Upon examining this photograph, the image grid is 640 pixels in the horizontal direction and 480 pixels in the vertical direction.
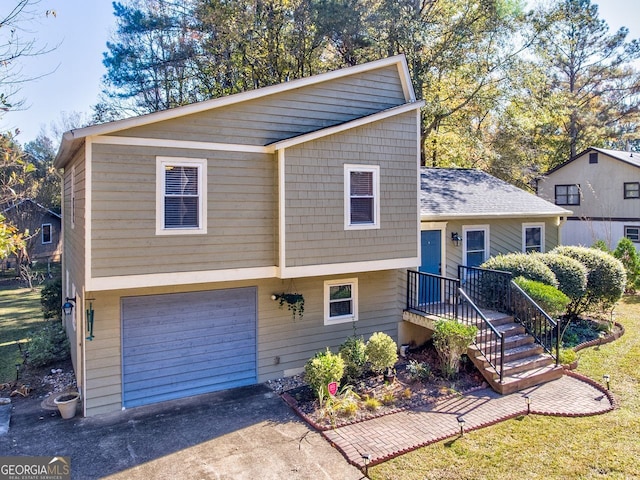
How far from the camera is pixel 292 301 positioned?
30.2 ft

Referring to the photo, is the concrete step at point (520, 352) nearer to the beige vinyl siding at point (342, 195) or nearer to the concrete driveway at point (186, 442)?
the beige vinyl siding at point (342, 195)

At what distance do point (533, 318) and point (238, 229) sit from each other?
7.10m

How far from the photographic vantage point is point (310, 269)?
879cm

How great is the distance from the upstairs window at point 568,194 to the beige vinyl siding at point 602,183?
0.72ft

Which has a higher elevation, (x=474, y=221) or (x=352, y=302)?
(x=474, y=221)

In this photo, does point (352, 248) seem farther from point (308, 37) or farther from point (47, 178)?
point (47, 178)

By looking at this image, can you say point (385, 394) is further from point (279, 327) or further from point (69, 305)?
point (69, 305)

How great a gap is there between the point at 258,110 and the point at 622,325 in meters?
12.0

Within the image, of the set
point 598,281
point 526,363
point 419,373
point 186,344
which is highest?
point 598,281

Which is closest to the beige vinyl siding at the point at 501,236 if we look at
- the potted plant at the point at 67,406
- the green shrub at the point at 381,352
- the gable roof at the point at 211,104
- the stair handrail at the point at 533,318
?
the stair handrail at the point at 533,318

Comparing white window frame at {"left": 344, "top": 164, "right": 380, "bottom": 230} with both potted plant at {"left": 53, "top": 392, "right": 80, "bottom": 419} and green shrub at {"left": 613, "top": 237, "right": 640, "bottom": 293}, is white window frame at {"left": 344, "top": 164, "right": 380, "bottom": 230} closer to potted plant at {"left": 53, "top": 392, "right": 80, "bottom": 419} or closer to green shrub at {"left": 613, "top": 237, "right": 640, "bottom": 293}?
potted plant at {"left": 53, "top": 392, "right": 80, "bottom": 419}

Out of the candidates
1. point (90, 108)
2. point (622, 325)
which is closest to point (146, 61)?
point (90, 108)

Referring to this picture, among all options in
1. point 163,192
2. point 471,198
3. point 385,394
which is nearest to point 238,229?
point 163,192

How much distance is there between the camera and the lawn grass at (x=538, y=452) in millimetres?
5918
